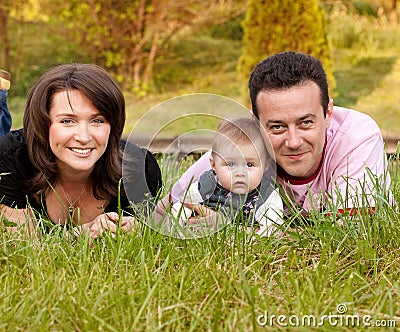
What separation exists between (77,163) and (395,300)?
148 centimetres

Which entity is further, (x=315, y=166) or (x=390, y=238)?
(x=315, y=166)

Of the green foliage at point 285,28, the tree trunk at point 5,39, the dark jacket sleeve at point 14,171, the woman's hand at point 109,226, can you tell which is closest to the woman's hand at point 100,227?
the woman's hand at point 109,226

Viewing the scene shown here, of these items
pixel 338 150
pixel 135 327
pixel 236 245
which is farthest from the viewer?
pixel 338 150

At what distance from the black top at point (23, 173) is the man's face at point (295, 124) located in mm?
635

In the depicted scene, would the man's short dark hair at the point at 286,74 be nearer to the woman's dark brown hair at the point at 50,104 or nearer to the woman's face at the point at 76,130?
the woman's dark brown hair at the point at 50,104

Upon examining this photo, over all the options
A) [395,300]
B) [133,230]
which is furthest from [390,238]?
[133,230]

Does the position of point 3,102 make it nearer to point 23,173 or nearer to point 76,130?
point 23,173

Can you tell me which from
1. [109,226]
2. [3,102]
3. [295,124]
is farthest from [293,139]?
[3,102]

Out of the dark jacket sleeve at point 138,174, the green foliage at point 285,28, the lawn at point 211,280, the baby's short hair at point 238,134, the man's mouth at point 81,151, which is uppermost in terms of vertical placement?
the green foliage at point 285,28

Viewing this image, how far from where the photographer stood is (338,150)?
→ 116 inches

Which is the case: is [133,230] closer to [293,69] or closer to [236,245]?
[236,245]

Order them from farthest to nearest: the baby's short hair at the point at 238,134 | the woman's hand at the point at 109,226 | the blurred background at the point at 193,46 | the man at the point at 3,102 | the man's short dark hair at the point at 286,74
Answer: the blurred background at the point at 193,46 < the man at the point at 3,102 < the man's short dark hair at the point at 286,74 < the baby's short hair at the point at 238,134 < the woman's hand at the point at 109,226

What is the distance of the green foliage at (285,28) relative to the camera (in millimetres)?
7008

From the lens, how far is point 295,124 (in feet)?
9.22
